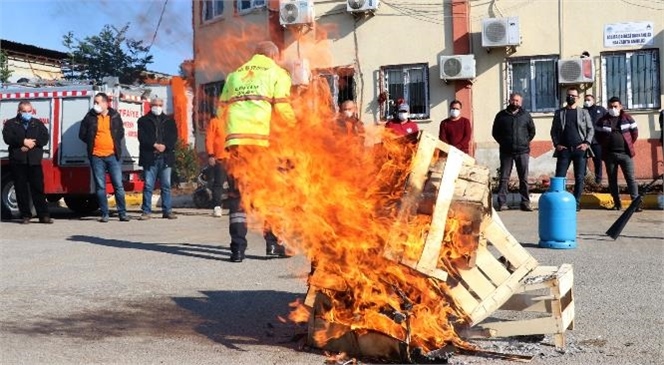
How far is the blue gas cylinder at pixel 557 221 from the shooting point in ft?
30.9

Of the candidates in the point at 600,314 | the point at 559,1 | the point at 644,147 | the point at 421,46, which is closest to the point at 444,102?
the point at 421,46

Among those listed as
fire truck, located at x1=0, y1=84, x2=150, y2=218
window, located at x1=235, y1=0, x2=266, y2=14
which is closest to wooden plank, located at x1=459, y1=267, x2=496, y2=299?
fire truck, located at x1=0, y1=84, x2=150, y2=218

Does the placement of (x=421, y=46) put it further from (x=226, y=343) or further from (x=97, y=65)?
(x=226, y=343)

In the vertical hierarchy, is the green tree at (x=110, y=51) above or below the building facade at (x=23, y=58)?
below

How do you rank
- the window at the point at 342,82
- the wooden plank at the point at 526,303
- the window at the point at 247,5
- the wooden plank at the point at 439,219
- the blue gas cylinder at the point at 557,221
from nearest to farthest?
the wooden plank at the point at 439,219, the wooden plank at the point at 526,303, the blue gas cylinder at the point at 557,221, the window at the point at 342,82, the window at the point at 247,5

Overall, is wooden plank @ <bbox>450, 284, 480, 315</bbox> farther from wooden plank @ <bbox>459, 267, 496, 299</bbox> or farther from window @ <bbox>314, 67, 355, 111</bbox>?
window @ <bbox>314, 67, 355, 111</bbox>

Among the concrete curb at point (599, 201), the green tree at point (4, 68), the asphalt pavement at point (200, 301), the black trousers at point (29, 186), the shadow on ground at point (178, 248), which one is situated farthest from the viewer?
the green tree at point (4, 68)

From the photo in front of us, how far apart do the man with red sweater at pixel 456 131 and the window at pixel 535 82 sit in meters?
5.08

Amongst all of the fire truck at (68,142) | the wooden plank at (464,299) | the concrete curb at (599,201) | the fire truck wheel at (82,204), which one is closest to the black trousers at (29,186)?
the fire truck at (68,142)

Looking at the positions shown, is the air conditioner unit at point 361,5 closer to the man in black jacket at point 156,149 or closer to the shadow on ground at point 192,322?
→ the man in black jacket at point 156,149

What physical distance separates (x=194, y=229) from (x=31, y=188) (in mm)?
3530

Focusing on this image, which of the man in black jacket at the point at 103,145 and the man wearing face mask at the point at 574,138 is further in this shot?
the man in black jacket at the point at 103,145

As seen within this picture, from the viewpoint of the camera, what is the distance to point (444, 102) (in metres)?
18.5

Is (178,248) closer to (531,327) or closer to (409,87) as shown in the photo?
(531,327)
